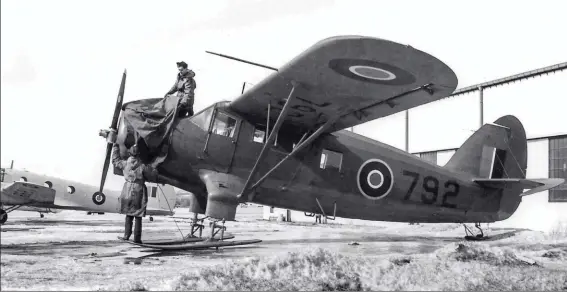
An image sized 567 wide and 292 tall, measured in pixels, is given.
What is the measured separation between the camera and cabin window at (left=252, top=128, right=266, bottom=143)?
8.27 metres

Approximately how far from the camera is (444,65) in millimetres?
5543

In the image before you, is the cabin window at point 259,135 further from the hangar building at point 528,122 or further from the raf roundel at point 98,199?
the raf roundel at point 98,199

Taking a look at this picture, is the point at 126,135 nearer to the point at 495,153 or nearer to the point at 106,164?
the point at 106,164

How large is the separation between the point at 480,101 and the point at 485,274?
564 inches

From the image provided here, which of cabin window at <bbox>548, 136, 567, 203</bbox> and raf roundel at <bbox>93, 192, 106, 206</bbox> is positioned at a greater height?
cabin window at <bbox>548, 136, 567, 203</bbox>

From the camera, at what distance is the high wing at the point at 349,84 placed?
211 inches

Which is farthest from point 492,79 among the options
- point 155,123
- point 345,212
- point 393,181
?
point 155,123

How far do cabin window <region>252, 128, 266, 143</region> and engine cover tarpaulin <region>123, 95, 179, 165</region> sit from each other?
5.05 feet

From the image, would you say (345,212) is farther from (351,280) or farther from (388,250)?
(351,280)

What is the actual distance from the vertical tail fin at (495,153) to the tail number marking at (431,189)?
82 cm

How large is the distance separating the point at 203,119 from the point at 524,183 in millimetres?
8118

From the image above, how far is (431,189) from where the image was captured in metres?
10.2

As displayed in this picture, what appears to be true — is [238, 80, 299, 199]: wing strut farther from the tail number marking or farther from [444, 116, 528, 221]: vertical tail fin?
[444, 116, 528, 221]: vertical tail fin

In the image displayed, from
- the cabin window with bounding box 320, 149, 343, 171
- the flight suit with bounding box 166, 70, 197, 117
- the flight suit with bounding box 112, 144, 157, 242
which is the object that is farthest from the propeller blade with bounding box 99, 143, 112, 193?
the cabin window with bounding box 320, 149, 343, 171
